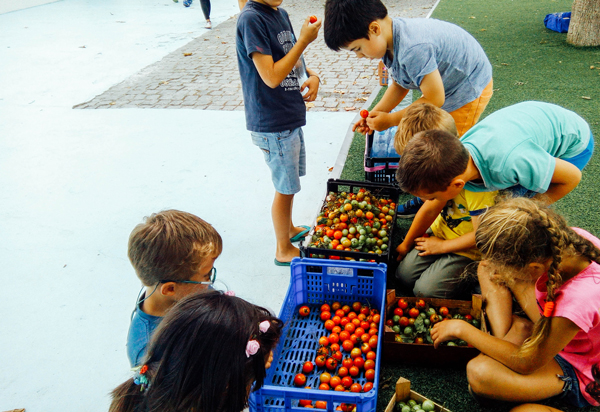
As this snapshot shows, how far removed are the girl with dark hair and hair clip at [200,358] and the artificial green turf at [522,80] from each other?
1097mm

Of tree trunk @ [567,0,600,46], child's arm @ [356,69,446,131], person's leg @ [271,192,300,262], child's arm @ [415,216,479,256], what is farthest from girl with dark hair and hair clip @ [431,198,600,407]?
tree trunk @ [567,0,600,46]

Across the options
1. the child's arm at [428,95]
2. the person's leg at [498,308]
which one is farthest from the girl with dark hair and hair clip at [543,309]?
the child's arm at [428,95]

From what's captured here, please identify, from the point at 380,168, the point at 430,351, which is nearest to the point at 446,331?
the point at 430,351

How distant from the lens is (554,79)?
618 centimetres

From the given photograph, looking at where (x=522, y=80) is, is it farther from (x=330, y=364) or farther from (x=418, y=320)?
(x=330, y=364)

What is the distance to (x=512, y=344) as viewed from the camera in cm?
195

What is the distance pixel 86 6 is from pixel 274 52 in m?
17.0

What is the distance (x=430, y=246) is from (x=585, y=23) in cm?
733

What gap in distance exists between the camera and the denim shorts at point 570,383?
189 cm

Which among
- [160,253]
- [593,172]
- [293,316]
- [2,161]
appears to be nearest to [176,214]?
[160,253]

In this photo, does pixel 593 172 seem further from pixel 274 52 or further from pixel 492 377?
pixel 274 52

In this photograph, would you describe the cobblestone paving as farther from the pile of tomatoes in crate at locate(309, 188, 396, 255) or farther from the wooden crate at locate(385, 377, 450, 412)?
the wooden crate at locate(385, 377, 450, 412)

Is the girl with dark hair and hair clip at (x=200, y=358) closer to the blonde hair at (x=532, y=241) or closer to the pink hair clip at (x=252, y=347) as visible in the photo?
the pink hair clip at (x=252, y=347)

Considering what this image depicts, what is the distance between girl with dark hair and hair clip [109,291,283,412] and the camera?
53.9 inches
